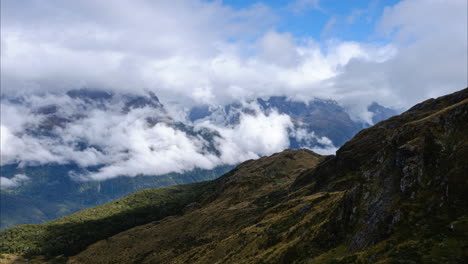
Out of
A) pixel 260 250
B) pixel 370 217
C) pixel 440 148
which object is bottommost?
pixel 260 250

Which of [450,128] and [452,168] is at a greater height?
[450,128]

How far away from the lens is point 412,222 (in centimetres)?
5016

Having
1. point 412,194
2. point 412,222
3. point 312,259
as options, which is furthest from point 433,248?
point 312,259

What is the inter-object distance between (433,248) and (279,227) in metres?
70.8

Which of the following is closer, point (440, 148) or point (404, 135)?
point (440, 148)

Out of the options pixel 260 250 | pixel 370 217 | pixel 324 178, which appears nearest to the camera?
pixel 370 217

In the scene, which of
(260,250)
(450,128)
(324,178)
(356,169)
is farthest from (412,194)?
(324,178)

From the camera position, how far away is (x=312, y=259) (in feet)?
208

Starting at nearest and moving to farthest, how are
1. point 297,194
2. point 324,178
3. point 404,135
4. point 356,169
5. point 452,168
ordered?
point 452,168, point 404,135, point 356,169, point 324,178, point 297,194

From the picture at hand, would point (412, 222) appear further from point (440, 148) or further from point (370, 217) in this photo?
point (440, 148)

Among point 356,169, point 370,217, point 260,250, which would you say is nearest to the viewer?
point 370,217

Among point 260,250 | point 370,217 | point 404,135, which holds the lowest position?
point 260,250

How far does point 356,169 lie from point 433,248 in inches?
4421

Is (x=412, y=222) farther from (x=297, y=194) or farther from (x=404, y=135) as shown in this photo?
(x=297, y=194)
